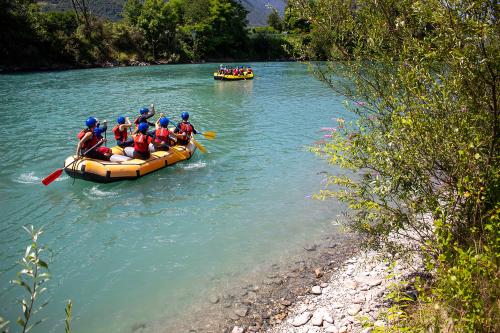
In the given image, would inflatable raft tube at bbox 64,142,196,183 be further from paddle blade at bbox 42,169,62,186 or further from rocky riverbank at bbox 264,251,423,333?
rocky riverbank at bbox 264,251,423,333

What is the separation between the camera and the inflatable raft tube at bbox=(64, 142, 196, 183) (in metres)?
9.45

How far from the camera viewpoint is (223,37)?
59.3 m

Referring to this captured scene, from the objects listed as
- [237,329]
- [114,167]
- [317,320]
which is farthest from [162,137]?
[317,320]

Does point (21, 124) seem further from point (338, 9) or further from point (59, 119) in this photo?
point (338, 9)

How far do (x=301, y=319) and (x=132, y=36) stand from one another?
51.6 meters

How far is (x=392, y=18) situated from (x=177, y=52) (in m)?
52.6

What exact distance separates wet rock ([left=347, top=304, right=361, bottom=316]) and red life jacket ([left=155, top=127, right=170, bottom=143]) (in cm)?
777

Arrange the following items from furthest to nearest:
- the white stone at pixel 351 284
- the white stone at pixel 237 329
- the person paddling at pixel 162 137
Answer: the person paddling at pixel 162 137
the white stone at pixel 351 284
the white stone at pixel 237 329

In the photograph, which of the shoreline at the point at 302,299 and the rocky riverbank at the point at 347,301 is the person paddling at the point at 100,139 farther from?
the rocky riverbank at the point at 347,301

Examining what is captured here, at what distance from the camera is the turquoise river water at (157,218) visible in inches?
228

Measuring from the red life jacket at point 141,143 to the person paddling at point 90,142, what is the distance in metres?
0.80

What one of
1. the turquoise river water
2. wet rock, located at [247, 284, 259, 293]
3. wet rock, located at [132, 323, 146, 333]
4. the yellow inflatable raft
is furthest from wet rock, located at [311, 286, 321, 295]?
the yellow inflatable raft

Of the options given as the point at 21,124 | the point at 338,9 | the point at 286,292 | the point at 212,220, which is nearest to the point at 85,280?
the point at 212,220

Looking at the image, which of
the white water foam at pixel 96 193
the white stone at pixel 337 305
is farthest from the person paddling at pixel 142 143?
the white stone at pixel 337 305
